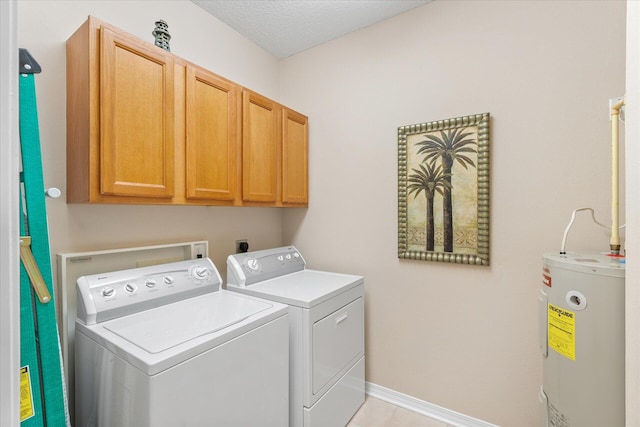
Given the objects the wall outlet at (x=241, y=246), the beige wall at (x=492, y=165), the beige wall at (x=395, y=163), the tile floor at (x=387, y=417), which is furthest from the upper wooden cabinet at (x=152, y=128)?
the tile floor at (x=387, y=417)

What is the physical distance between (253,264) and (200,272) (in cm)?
35

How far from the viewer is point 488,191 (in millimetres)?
1725

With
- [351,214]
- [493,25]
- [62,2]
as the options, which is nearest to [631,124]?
[493,25]

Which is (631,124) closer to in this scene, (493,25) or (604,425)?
(604,425)

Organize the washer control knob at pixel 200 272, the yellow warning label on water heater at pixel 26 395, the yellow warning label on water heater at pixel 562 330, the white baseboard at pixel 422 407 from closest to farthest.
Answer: the yellow warning label on water heater at pixel 26 395 → the yellow warning label on water heater at pixel 562 330 → the washer control knob at pixel 200 272 → the white baseboard at pixel 422 407

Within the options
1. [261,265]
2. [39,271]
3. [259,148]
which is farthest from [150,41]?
[261,265]

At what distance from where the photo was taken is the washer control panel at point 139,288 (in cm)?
127

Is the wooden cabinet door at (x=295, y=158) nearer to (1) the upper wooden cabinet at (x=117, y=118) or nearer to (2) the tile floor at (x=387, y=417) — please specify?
(1) the upper wooden cabinet at (x=117, y=118)

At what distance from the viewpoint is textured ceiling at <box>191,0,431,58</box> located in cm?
192

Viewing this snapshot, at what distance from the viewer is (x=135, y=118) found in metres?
1.33

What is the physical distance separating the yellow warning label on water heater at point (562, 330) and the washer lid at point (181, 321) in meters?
1.21

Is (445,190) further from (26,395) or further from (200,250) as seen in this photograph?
(26,395)

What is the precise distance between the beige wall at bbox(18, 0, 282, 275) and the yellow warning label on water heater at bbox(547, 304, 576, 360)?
187cm

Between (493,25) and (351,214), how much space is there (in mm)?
1455
